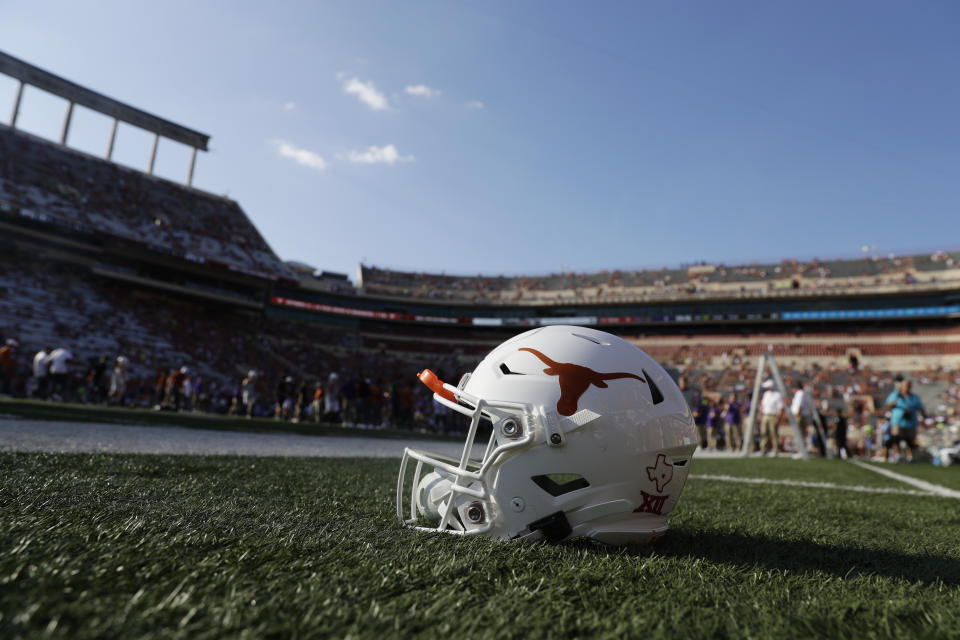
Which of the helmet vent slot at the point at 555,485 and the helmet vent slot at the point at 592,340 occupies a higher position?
the helmet vent slot at the point at 592,340

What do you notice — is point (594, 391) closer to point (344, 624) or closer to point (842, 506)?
point (344, 624)

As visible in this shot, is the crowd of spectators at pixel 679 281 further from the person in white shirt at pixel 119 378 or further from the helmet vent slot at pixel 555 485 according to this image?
the helmet vent slot at pixel 555 485

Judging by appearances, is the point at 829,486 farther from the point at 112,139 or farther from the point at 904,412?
the point at 112,139

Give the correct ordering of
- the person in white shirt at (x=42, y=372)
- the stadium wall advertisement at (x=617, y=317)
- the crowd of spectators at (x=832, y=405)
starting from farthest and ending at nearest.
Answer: the stadium wall advertisement at (x=617, y=317) < the crowd of spectators at (x=832, y=405) < the person in white shirt at (x=42, y=372)

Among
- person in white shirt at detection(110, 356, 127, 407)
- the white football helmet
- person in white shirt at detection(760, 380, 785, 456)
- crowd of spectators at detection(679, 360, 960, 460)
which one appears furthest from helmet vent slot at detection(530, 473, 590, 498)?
person in white shirt at detection(110, 356, 127, 407)

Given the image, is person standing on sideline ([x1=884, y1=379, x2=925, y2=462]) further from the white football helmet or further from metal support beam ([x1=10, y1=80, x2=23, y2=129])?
metal support beam ([x1=10, y1=80, x2=23, y2=129])

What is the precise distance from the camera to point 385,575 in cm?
144

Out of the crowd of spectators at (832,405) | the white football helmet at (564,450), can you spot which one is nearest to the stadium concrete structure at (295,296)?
the crowd of spectators at (832,405)

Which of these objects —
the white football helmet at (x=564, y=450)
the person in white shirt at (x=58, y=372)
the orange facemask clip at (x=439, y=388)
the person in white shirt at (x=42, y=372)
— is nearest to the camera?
the white football helmet at (x=564, y=450)

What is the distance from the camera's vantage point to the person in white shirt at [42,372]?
1361cm

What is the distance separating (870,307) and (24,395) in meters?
38.4

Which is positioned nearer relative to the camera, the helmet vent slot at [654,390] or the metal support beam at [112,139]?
the helmet vent slot at [654,390]

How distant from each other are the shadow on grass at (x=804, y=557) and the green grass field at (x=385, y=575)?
0.01 meters

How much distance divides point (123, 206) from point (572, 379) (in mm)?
33149
